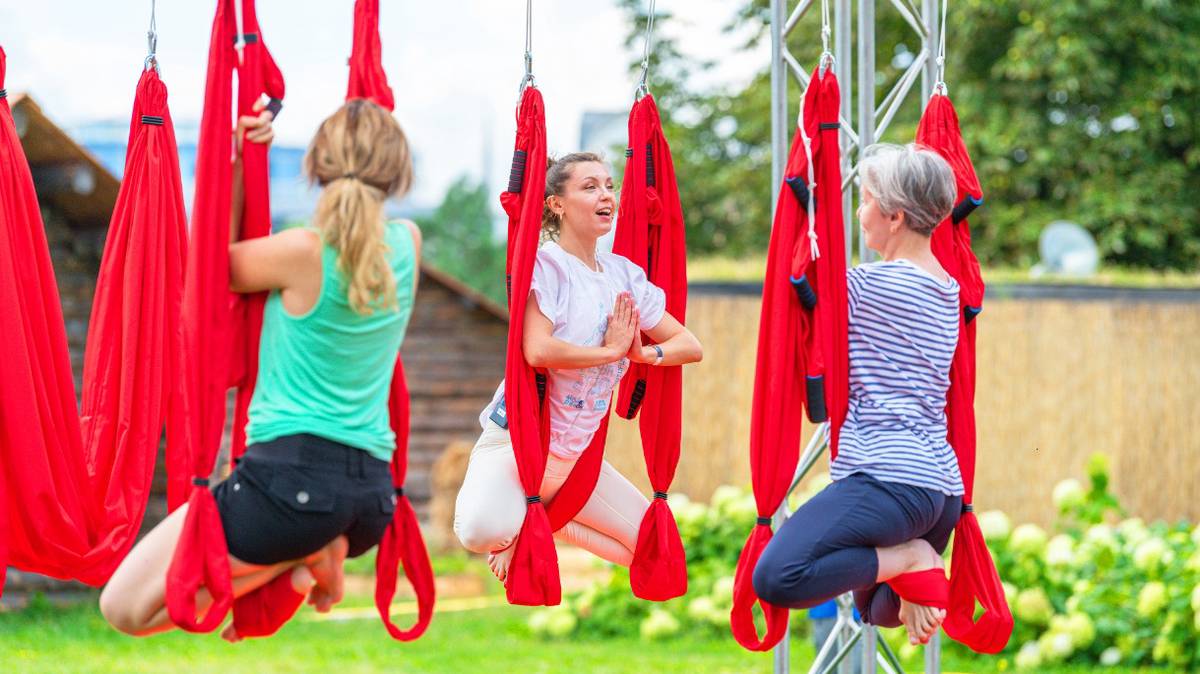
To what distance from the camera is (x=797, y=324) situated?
369cm

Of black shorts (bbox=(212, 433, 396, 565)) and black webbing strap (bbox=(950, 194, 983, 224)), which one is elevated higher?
black webbing strap (bbox=(950, 194, 983, 224))

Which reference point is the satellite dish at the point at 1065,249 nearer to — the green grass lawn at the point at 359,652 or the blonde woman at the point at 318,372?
the green grass lawn at the point at 359,652

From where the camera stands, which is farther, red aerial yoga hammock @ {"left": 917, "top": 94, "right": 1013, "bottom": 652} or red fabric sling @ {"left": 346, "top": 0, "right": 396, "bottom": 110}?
red aerial yoga hammock @ {"left": 917, "top": 94, "right": 1013, "bottom": 652}

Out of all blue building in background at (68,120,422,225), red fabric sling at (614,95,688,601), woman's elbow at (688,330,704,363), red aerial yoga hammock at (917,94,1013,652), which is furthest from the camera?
blue building in background at (68,120,422,225)

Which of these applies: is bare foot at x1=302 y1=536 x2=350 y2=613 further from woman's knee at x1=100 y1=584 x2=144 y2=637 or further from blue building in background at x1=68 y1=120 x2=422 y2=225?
blue building in background at x1=68 y1=120 x2=422 y2=225

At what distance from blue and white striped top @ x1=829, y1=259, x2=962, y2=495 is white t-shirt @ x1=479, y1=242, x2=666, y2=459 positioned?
2.24ft

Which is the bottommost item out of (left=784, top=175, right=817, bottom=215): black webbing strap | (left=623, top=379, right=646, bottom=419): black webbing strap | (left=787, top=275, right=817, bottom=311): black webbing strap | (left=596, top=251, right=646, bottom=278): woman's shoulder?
(left=623, top=379, right=646, bottom=419): black webbing strap

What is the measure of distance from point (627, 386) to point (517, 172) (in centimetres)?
82

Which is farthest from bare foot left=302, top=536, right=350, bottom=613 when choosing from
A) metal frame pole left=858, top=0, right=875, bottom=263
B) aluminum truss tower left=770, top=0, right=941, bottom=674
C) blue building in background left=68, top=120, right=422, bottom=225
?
blue building in background left=68, top=120, right=422, bottom=225

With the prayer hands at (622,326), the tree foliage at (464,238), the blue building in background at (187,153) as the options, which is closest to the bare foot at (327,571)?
the prayer hands at (622,326)

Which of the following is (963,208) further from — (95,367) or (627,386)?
(95,367)

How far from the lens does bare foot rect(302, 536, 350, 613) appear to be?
10.7 ft

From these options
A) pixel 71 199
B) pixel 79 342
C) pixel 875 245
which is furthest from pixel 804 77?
pixel 79 342

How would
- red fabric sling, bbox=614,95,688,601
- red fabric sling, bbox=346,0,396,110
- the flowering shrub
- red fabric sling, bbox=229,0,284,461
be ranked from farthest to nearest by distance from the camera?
the flowering shrub → red fabric sling, bbox=614,95,688,601 → red fabric sling, bbox=346,0,396,110 → red fabric sling, bbox=229,0,284,461
